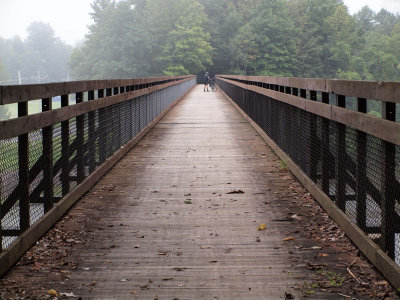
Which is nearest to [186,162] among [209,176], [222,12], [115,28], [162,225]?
[209,176]

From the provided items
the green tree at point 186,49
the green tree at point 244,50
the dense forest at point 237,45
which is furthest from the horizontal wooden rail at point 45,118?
the green tree at point 244,50

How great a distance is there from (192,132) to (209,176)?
6.64 meters

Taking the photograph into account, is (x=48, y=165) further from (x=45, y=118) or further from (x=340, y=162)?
(x=340, y=162)

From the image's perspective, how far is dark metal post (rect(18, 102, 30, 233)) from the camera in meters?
5.20

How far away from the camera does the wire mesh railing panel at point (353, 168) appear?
464cm

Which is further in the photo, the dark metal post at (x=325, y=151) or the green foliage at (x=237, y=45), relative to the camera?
the green foliage at (x=237, y=45)

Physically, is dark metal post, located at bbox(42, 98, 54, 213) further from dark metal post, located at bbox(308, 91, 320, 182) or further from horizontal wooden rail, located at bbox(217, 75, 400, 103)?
dark metal post, located at bbox(308, 91, 320, 182)

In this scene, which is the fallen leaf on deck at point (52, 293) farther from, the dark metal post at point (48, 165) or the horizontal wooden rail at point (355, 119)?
the horizontal wooden rail at point (355, 119)

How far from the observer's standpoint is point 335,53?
405 feet

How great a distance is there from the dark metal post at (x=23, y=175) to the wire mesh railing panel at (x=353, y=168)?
Result: 287 centimetres

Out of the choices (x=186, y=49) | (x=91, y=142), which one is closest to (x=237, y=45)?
(x=186, y=49)

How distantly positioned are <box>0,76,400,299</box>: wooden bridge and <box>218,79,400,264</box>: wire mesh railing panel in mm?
13

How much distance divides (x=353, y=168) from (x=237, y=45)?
11736 centimetres

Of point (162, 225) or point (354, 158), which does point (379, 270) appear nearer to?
point (354, 158)
